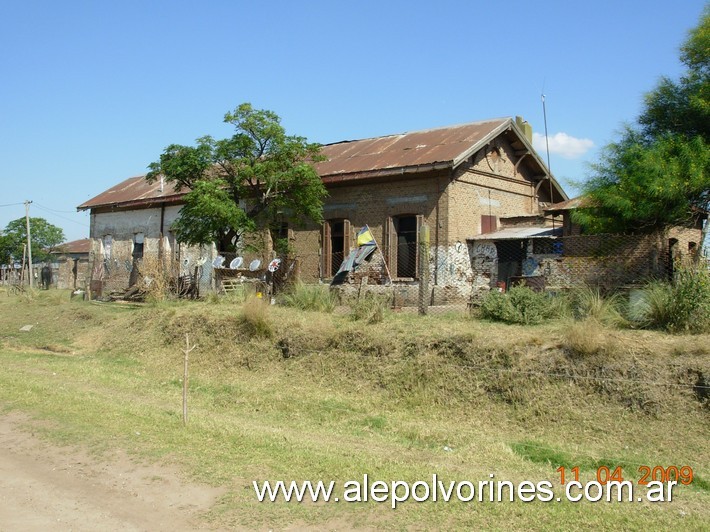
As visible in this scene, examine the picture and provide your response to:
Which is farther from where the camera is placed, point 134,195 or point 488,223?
point 134,195

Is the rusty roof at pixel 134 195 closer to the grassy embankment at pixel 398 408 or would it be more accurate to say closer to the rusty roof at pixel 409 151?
the rusty roof at pixel 409 151

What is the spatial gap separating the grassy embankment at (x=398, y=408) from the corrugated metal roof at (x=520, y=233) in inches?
306

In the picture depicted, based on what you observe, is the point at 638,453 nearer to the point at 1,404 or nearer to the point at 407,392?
the point at 407,392

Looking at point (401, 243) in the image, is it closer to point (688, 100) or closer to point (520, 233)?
point (520, 233)

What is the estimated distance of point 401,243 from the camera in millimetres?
21141

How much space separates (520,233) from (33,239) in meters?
50.9

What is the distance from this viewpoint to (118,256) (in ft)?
102

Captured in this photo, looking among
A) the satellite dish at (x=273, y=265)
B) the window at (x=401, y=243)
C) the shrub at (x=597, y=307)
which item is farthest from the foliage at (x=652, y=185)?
the satellite dish at (x=273, y=265)

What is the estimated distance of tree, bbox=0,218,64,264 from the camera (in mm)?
52281

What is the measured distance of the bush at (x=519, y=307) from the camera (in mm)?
11734

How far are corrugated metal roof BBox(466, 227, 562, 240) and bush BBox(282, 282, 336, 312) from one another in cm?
690

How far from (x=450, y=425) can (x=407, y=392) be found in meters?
1.22
